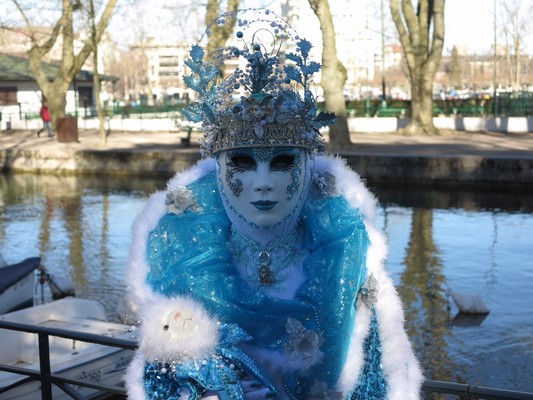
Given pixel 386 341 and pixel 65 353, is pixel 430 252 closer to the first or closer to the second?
pixel 65 353

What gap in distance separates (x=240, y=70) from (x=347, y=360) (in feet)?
3.22

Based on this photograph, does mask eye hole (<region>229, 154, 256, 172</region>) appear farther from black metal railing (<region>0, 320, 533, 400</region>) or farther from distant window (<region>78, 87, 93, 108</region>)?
distant window (<region>78, 87, 93, 108</region>)

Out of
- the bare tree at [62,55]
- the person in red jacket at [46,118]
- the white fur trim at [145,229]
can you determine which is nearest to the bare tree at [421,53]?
the bare tree at [62,55]

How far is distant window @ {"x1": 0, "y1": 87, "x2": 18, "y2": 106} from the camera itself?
4700cm

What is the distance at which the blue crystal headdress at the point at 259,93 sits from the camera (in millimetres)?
2643

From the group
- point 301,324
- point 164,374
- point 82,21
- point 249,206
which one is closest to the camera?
point 164,374

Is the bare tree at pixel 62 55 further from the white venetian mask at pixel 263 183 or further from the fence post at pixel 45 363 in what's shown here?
the white venetian mask at pixel 263 183

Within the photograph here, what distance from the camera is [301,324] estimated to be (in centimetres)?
247

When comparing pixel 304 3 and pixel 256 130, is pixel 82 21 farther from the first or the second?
pixel 256 130

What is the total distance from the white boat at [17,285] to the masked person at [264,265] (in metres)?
6.67

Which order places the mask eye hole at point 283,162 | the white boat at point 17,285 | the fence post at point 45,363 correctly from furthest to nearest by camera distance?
the white boat at point 17,285, the fence post at point 45,363, the mask eye hole at point 283,162

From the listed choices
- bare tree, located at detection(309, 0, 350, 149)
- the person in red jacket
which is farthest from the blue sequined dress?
the person in red jacket

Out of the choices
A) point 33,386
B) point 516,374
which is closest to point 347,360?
point 33,386

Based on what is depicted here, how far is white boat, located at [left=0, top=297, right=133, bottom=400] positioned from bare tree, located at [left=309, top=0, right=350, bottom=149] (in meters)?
18.0
